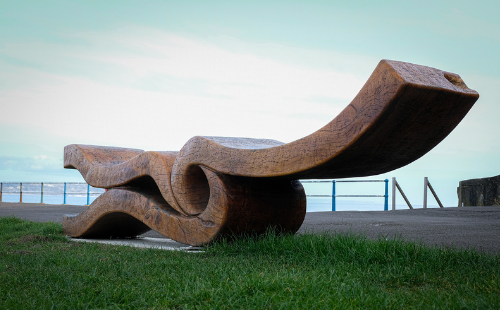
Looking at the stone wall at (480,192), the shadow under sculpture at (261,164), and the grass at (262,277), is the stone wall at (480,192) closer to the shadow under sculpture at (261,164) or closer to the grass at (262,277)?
the shadow under sculpture at (261,164)

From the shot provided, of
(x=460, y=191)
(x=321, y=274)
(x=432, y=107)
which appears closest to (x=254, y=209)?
(x=321, y=274)

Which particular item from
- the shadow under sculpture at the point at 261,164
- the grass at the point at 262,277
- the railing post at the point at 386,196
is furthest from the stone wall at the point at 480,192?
the grass at the point at 262,277

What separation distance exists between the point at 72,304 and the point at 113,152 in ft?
15.3

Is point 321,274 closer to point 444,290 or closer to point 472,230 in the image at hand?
point 444,290

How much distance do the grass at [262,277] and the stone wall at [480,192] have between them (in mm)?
12434

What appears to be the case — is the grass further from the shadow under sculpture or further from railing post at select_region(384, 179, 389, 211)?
railing post at select_region(384, 179, 389, 211)

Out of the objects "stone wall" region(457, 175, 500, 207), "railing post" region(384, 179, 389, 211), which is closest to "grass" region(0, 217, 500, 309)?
"railing post" region(384, 179, 389, 211)

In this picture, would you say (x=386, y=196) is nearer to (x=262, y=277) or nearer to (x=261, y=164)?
(x=261, y=164)

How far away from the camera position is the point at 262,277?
293cm

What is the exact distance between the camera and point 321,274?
309cm

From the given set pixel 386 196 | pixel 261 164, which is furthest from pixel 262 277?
pixel 386 196

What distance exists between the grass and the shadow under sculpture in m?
0.43

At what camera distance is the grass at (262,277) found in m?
2.50

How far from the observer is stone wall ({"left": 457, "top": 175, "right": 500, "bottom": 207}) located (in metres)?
14.3
